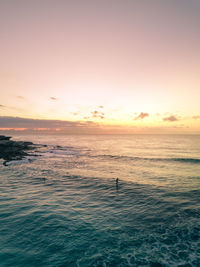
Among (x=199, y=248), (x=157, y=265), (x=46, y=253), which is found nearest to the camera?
(x=157, y=265)

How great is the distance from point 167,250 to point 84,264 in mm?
5934

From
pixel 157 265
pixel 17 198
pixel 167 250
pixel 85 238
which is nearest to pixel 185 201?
pixel 167 250

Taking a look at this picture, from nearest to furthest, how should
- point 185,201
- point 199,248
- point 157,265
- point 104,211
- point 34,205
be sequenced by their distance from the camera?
point 157,265, point 199,248, point 104,211, point 34,205, point 185,201

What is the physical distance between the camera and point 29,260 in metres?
9.64

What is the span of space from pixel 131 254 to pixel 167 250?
2.71 m

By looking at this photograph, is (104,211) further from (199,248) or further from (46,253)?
(199,248)

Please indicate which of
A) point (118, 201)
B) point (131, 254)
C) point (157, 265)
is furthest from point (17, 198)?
point (157, 265)

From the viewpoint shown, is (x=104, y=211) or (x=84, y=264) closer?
(x=84, y=264)

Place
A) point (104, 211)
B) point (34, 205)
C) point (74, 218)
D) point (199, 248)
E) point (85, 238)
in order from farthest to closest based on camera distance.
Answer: point (34, 205), point (104, 211), point (74, 218), point (85, 238), point (199, 248)

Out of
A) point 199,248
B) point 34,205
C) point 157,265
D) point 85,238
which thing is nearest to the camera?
point 157,265

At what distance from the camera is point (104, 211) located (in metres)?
16.1

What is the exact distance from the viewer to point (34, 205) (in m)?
17.2

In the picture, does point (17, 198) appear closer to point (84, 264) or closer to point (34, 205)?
point (34, 205)

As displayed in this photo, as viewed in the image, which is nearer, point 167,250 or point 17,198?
point 167,250
